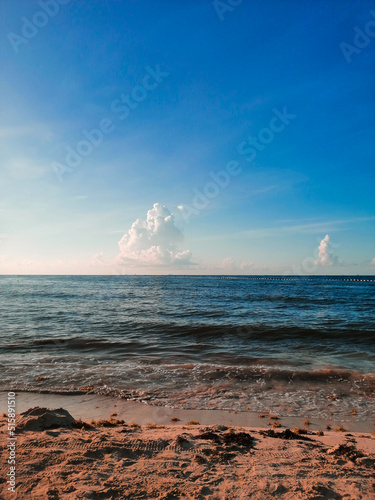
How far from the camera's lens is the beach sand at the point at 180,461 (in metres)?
4.42

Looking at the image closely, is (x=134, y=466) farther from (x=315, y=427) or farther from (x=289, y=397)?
(x=289, y=397)

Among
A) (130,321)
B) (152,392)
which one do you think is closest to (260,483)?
(152,392)

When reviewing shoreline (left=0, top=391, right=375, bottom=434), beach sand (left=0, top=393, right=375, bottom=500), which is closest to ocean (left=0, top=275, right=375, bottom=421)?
shoreline (left=0, top=391, right=375, bottom=434)

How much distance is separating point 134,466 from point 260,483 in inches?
86.7

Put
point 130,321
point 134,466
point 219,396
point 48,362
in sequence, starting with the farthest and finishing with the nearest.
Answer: point 130,321, point 48,362, point 219,396, point 134,466

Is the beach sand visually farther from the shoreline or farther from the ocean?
the ocean

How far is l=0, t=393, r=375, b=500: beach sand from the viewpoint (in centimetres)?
442

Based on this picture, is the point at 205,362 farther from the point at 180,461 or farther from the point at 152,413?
the point at 180,461

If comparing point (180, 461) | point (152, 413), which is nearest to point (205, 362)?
point (152, 413)

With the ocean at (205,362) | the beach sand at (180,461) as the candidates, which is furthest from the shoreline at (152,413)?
the beach sand at (180,461)

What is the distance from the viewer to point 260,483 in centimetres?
461

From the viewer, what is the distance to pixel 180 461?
17.4 ft

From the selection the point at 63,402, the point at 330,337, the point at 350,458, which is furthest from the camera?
the point at 330,337

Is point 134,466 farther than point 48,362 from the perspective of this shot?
No
